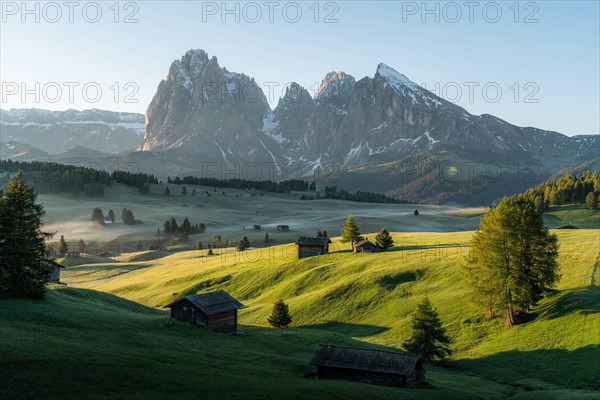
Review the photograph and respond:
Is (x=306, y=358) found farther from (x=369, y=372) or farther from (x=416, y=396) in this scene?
(x=416, y=396)

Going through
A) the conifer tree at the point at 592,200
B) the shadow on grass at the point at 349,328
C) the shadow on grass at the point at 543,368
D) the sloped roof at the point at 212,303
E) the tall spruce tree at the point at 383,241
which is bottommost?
the shadow on grass at the point at 349,328

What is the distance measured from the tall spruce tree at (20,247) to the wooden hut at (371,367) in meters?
29.1

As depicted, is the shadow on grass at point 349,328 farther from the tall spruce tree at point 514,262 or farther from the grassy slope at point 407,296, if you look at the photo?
the tall spruce tree at point 514,262

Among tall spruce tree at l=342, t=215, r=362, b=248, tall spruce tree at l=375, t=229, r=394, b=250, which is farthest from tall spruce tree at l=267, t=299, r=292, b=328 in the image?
tall spruce tree at l=342, t=215, r=362, b=248

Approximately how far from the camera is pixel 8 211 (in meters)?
54.4

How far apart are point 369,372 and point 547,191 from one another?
151331mm

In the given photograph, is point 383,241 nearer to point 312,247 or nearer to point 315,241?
point 315,241

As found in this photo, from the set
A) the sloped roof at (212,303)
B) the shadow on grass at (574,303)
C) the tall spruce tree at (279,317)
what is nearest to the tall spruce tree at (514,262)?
the shadow on grass at (574,303)

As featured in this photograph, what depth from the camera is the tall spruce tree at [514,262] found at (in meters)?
61.2

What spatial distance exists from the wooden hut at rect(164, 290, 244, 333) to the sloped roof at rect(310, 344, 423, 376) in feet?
50.9

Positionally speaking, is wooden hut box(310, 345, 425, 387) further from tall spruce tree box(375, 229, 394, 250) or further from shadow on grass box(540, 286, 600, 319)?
tall spruce tree box(375, 229, 394, 250)

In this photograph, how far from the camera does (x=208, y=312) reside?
2282 inches

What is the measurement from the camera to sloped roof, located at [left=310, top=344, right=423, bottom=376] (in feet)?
147

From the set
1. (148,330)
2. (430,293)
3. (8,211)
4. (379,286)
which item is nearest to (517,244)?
(430,293)
